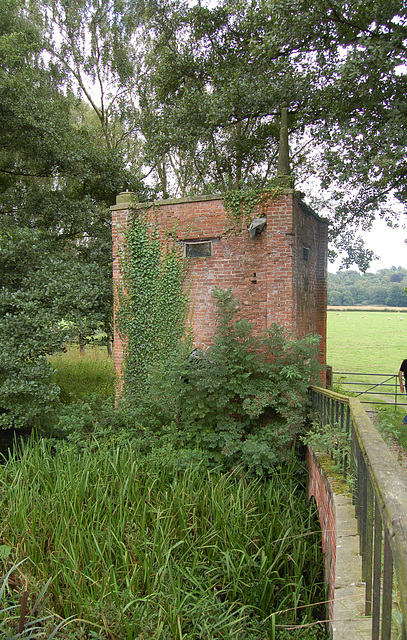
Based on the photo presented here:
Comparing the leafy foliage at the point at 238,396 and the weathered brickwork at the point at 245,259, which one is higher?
the weathered brickwork at the point at 245,259

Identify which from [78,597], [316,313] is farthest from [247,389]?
[316,313]

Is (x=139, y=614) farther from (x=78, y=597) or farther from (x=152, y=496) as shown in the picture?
(x=152, y=496)

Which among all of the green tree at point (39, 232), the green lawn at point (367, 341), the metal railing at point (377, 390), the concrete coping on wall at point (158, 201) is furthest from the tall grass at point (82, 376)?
the green lawn at point (367, 341)

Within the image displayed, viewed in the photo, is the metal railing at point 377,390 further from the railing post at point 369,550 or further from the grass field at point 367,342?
the railing post at point 369,550

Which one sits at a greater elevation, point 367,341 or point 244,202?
point 244,202

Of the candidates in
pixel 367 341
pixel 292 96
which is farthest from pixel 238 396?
pixel 367 341

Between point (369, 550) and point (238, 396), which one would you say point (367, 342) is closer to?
point (238, 396)

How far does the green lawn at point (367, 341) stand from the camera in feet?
92.5

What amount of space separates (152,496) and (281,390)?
2.78 metres

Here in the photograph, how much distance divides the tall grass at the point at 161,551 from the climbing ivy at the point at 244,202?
16.3 feet

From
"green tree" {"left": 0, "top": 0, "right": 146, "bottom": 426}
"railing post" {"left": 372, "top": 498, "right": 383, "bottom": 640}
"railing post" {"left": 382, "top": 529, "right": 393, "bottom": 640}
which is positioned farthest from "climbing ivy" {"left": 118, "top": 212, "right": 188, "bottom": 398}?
"railing post" {"left": 382, "top": 529, "right": 393, "bottom": 640}

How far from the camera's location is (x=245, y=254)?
8406 mm

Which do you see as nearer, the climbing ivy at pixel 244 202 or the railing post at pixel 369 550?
the railing post at pixel 369 550

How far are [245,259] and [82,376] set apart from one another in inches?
318
